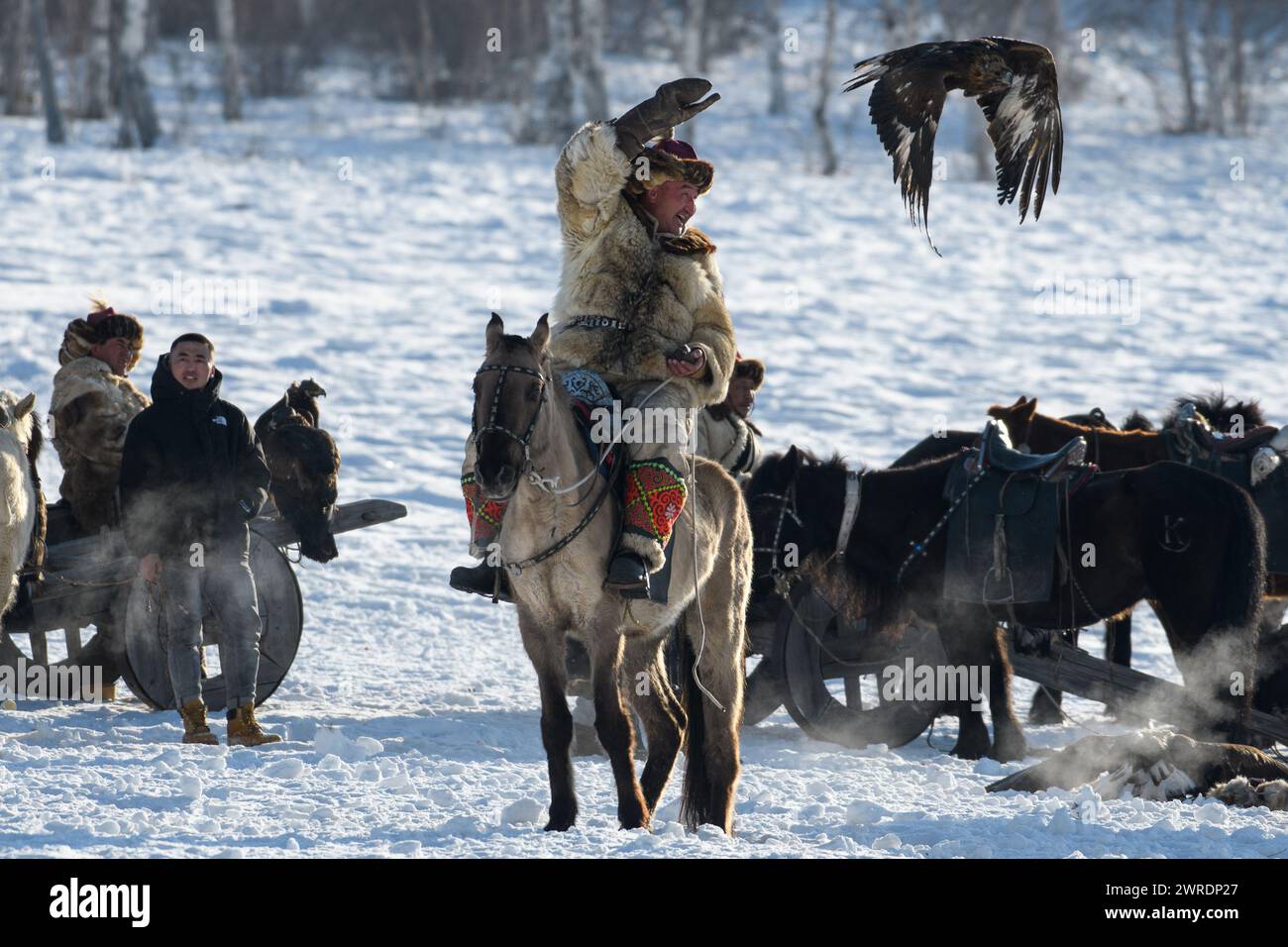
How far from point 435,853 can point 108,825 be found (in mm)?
1206

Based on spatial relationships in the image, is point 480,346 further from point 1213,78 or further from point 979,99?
point 1213,78

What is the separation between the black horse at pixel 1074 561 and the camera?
8.05 meters

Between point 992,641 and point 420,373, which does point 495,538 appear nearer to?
point 992,641

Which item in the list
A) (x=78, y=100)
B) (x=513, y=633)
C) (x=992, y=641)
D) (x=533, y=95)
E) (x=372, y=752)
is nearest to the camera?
(x=372, y=752)

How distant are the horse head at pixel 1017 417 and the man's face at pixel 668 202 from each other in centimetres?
367

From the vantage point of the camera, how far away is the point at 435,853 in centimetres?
538

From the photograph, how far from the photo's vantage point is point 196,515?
7.70 m

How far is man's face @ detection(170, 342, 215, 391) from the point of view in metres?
7.76

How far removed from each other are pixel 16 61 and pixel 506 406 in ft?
73.3

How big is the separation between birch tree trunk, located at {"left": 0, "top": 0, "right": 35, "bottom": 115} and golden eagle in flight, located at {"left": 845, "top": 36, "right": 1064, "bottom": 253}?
21423 millimetres

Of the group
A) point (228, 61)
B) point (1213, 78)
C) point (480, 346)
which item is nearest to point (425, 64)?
point (228, 61)

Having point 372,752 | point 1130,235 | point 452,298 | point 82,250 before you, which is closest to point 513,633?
point 372,752

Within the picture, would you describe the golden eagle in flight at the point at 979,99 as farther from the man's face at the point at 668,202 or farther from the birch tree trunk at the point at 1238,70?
the birch tree trunk at the point at 1238,70

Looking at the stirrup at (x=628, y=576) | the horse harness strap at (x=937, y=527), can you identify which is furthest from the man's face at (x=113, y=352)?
the horse harness strap at (x=937, y=527)
